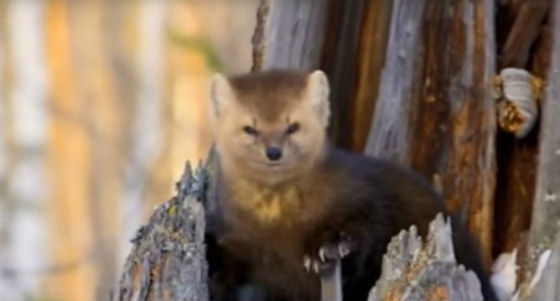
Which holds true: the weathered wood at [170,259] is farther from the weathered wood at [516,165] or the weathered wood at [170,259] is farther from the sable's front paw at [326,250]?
the weathered wood at [516,165]

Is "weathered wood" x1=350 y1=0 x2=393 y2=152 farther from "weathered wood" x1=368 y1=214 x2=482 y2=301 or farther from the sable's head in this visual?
"weathered wood" x1=368 y1=214 x2=482 y2=301

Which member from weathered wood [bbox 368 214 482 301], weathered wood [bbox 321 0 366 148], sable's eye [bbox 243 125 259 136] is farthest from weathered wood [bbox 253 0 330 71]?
weathered wood [bbox 368 214 482 301]

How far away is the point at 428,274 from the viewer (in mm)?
3061

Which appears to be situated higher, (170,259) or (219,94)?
(219,94)

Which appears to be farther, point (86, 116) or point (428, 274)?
point (86, 116)

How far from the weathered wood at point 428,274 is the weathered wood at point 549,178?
1.21 ft

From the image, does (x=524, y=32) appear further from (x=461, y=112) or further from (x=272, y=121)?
(x=272, y=121)

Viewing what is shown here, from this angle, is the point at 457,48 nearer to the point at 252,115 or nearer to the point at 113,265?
the point at 252,115

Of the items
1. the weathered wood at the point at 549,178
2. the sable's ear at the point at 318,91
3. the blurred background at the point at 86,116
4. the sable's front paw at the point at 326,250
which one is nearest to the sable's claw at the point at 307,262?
the sable's front paw at the point at 326,250

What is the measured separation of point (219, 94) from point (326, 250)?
34 centimetres

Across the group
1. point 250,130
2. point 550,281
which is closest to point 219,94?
point 250,130

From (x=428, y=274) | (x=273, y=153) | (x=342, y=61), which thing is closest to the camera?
(x=428, y=274)

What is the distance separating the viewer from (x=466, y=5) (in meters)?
3.94

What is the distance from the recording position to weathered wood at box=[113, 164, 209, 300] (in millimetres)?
3219
